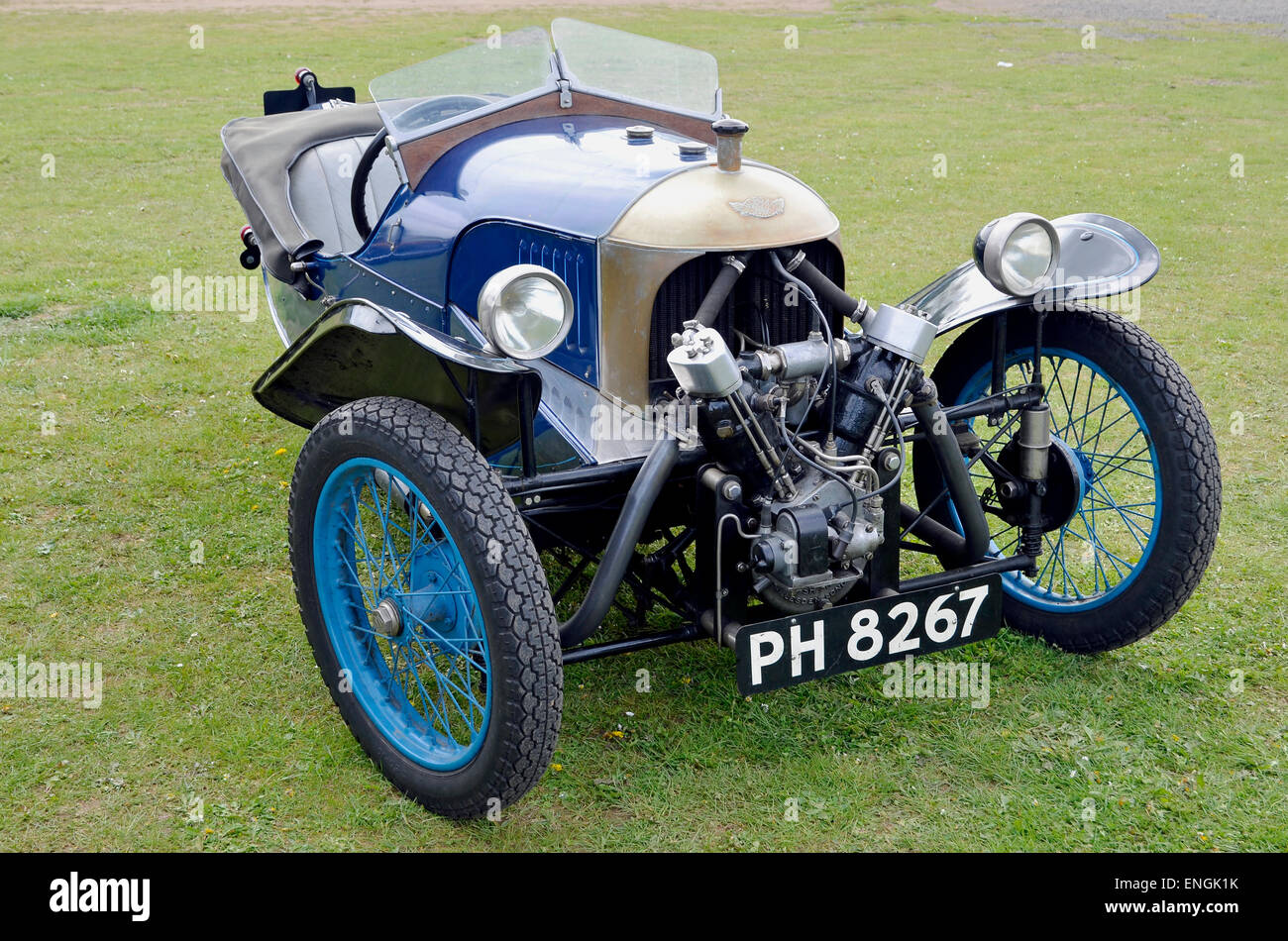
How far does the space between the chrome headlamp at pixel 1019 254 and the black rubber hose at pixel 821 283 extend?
374 mm

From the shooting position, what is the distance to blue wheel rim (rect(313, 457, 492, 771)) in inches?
117

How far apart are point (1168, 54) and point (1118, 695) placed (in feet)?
58.6

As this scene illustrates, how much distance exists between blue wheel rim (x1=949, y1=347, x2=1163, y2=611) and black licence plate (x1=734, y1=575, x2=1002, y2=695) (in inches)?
21.8

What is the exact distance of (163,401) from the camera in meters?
5.79

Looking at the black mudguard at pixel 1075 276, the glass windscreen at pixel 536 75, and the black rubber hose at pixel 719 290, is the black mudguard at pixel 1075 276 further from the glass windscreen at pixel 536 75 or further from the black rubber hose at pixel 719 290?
the glass windscreen at pixel 536 75

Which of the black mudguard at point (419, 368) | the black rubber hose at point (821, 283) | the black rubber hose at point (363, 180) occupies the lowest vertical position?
the black mudguard at point (419, 368)

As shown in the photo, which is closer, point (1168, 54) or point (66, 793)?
point (66, 793)

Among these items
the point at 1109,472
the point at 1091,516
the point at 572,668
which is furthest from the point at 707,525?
the point at 1091,516

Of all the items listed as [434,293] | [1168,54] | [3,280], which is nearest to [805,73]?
[1168,54]

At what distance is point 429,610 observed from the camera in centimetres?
304

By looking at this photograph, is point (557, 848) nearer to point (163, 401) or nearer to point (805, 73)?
point (163, 401)

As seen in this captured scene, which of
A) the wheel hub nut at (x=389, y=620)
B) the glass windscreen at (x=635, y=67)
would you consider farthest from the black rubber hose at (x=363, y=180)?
the wheel hub nut at (x=389, y=620)

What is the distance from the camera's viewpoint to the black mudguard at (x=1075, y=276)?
11.1 ft

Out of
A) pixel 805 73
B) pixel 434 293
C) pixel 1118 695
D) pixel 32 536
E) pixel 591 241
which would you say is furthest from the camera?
pixel 805 73
